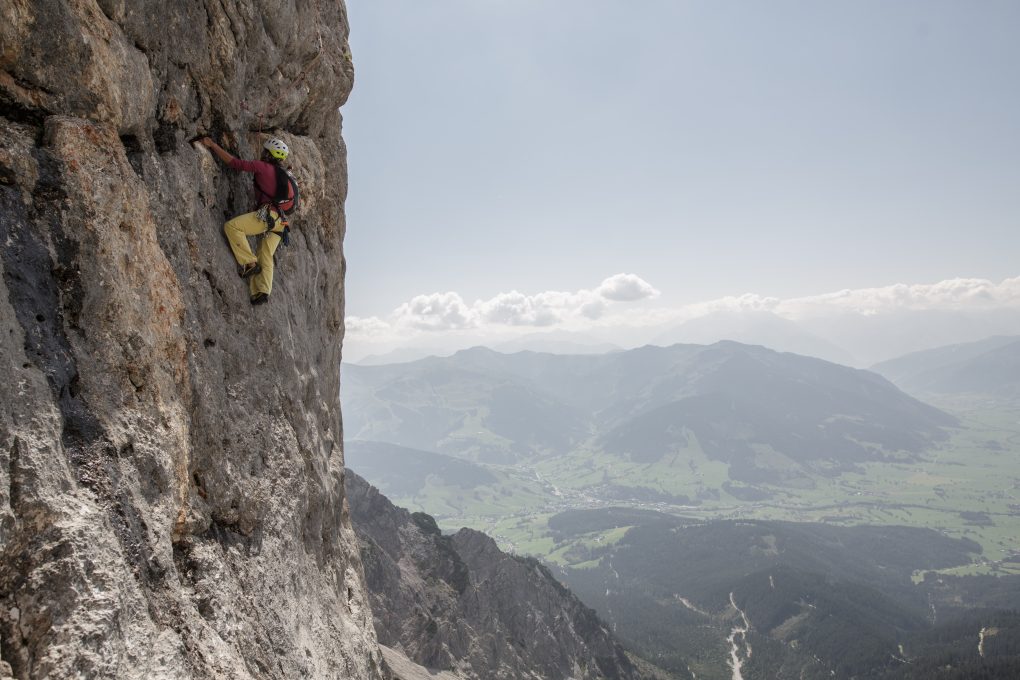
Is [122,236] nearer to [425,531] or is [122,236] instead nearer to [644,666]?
[425,531]

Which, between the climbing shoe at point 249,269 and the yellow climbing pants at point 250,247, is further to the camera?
the climbing shoe at point 249,269

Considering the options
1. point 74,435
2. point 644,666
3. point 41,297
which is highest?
point 41,297

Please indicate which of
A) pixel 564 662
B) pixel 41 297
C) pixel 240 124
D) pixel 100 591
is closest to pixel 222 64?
pixel 240 124

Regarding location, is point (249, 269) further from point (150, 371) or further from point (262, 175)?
point (150, 371)

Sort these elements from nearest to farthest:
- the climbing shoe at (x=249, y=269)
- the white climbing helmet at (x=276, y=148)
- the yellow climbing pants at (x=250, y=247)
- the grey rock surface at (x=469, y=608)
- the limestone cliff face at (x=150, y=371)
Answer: the limestone cliff face at (x=150, y=371), the yellow climbing pants at (x=250, y=247), the climbing shoe at (x=249, y=269), the white climbing helmet at (x=276, y=148), the grey rock surface at (x=469, y=608)

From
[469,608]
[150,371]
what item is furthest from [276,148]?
[469,608]

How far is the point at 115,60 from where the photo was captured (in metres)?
9.68

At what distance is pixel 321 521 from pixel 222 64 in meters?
12.0

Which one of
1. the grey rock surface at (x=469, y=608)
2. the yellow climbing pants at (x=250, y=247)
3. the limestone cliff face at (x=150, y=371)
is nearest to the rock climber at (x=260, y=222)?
the yellow climbing pants at (x=250, y=247)

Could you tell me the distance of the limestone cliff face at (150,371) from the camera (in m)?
6.71

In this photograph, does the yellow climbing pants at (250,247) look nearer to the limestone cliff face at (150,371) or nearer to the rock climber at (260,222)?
the rock climber at (260,222)

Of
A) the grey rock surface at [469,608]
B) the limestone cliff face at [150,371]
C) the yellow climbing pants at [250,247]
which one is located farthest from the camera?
the grey rock surface at [469,608]

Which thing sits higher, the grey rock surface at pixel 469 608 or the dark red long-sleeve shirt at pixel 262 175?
the dark red long-sleeve shirt at pixel 262 175

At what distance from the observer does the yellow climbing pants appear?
12781mm
